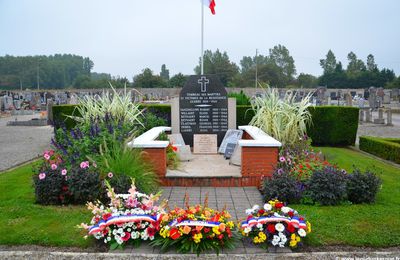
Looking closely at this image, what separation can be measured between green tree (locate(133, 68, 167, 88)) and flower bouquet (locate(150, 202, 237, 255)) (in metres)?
47.6

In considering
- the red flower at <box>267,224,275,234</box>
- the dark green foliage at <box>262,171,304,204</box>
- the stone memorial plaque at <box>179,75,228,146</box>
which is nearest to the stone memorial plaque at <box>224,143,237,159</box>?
the stone memorial plaque at <box>179,75,228,146</box>

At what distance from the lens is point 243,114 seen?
39.4ft

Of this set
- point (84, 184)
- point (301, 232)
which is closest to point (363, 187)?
point (301, 232)

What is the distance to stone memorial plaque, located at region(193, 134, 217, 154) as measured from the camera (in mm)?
9133

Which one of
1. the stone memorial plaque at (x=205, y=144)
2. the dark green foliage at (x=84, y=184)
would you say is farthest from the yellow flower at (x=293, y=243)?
the stone memorial plaque at (x=205, y=144)

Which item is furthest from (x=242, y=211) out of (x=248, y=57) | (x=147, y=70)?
(x=248, y=57)

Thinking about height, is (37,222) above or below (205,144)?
below

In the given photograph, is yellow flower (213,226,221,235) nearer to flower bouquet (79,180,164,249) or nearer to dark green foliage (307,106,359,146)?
flower bouquet (79,180,164,249)

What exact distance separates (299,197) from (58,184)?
10.6 ft

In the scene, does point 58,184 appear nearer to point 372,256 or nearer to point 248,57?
point 372,256

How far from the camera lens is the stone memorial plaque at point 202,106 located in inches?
376

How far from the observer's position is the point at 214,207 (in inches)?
202

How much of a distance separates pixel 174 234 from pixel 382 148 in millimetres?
7844

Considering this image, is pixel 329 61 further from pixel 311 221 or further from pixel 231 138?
pixel 311 221
